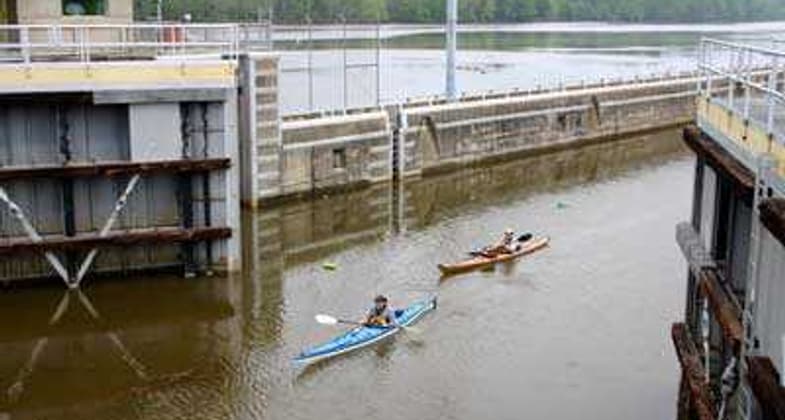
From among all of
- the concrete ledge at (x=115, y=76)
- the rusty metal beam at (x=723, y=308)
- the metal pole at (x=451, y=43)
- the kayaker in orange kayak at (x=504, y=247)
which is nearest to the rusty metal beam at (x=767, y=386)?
the rusty metal beam at (x=723, y=308)

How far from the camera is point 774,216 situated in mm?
9430

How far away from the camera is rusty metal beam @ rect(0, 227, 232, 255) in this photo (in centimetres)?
2409

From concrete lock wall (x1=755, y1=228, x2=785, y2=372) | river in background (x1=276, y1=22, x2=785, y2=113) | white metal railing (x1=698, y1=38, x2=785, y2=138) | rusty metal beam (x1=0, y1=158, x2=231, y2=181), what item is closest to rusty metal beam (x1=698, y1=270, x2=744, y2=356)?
concrete lock wall (x1=755, y1=228, x2=785, y2=372)

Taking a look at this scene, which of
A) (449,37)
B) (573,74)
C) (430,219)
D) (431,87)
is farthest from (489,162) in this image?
(573,74)

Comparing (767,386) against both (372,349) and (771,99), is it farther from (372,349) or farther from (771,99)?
(372,349)

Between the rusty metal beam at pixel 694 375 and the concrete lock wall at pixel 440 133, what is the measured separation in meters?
18.6

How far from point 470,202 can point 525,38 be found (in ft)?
352

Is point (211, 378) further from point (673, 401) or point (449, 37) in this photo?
point (449, 37)

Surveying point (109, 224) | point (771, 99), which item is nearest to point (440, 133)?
point (109, 224)

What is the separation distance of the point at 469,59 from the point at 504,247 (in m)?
71.5

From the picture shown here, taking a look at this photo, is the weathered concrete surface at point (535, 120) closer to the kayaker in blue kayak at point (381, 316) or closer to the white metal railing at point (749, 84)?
the kayaker in blue kayak at point (381, 316)

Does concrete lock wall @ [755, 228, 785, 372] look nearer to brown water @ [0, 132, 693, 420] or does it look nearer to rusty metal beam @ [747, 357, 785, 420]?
rusty metal beam @ [747, 357, 785, 420]

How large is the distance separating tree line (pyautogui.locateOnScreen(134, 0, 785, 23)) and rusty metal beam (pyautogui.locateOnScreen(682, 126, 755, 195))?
64.2 metres

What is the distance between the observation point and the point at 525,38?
14325cm
